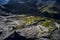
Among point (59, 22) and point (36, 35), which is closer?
point (36, 35)

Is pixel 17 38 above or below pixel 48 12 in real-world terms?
below

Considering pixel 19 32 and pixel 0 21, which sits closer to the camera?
pixel 19 32

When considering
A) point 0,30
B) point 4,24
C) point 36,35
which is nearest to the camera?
point 36,35

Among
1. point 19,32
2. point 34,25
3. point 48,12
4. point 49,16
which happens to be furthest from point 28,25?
point 48,12

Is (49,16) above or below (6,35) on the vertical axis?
above

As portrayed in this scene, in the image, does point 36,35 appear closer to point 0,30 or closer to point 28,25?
point 28,25

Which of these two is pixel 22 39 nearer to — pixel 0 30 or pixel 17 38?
pixel 17 38

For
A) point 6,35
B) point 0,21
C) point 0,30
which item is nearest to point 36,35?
point 6,35

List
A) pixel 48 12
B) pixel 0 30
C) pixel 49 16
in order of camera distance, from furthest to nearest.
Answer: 1. pixel 48 12
2. pixel 49 16
3. pixel 0 30

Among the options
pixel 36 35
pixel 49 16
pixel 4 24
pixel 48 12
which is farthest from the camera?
pixel 48 12
